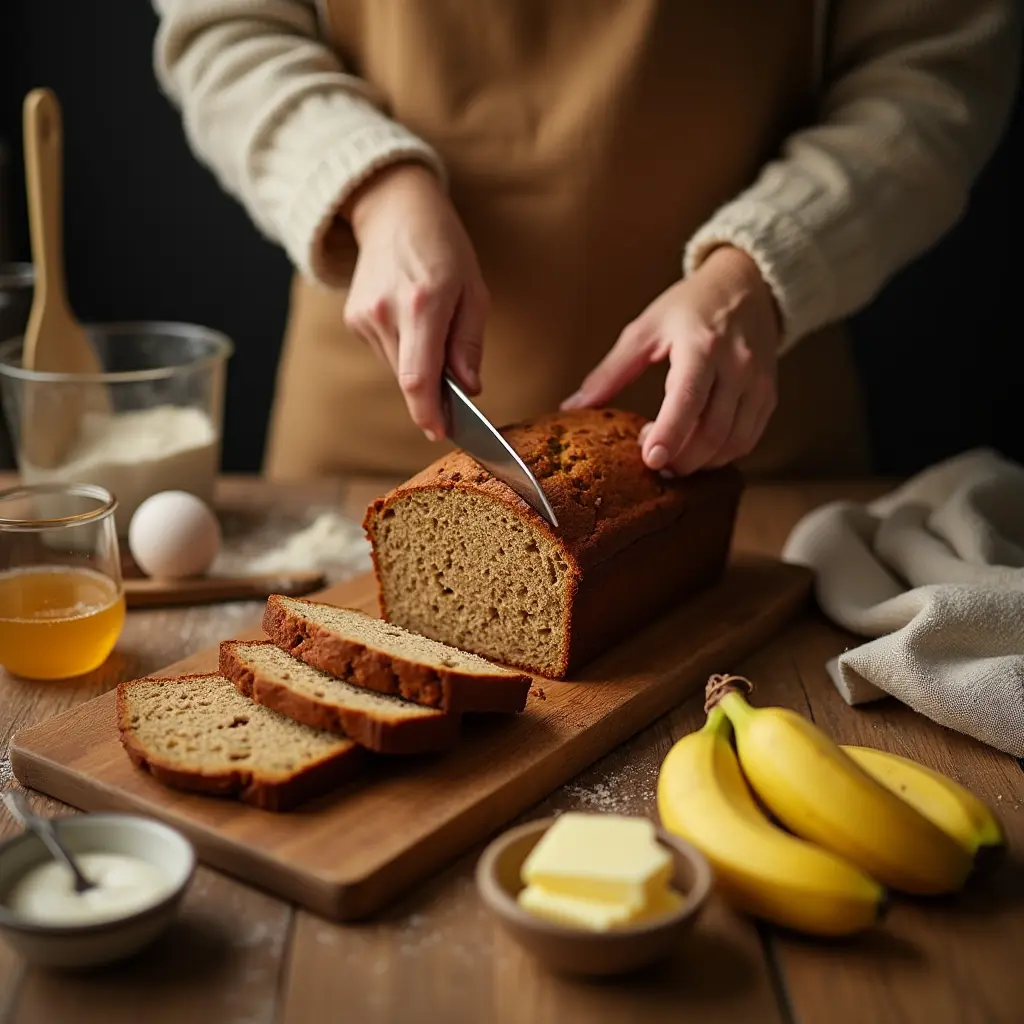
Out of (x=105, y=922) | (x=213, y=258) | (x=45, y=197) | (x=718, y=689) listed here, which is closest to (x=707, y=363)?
(x=718, y=689)

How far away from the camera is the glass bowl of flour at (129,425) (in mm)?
2559

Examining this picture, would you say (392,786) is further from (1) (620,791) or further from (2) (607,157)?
(2) (607,157)

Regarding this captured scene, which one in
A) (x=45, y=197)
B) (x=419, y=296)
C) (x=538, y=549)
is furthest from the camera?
(x=45, y=197)

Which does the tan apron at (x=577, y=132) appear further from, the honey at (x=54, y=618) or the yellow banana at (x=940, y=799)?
the yellow banana at (x=940, y=799)

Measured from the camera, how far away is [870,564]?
7.79ft

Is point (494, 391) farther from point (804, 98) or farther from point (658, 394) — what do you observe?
point (804, 98)

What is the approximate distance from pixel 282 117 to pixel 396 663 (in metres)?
1.26

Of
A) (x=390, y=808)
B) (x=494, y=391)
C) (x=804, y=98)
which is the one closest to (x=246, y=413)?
(x=494, y=391)

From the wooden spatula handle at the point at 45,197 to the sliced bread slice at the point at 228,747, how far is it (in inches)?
44.8

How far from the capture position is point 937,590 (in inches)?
79.8

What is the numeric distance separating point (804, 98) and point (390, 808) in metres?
1.86

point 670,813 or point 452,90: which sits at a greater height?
point 452,90

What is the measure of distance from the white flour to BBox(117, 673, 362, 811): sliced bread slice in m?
0.83

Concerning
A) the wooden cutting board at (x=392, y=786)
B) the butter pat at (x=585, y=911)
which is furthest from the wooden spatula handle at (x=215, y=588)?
the butter pat at (x=585, y=911)
